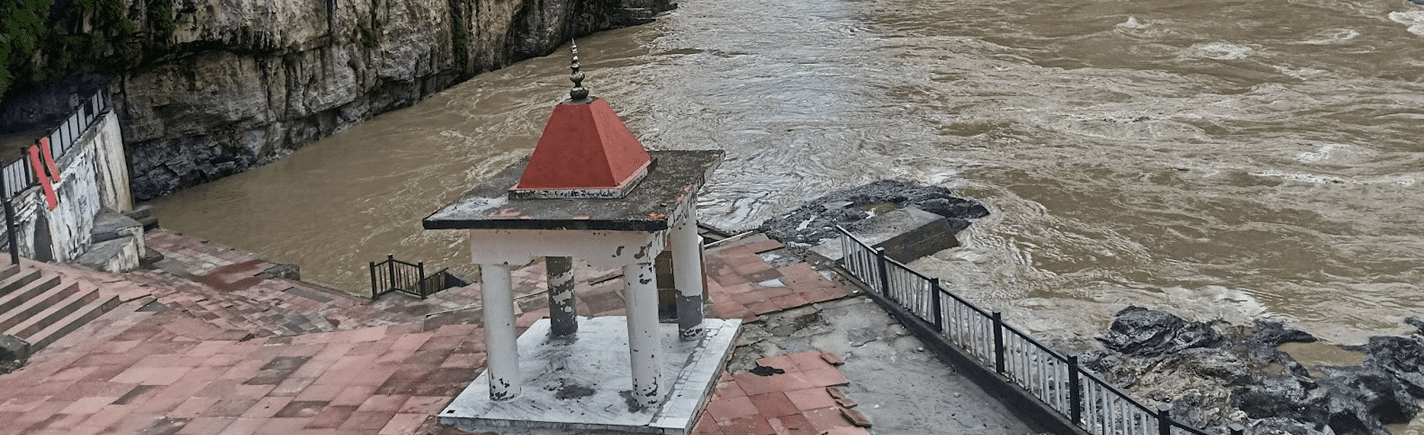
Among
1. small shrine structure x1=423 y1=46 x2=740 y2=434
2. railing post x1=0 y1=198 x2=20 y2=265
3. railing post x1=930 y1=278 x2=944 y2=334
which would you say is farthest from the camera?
railing post x1=0 y1=198 x2=20 y2=265

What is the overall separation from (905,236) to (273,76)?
17540 millimetres

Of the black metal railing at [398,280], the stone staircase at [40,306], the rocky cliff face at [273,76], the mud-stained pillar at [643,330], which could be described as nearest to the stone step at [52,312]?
the stone staircase at [40,306]

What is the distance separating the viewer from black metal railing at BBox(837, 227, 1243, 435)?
8.31m

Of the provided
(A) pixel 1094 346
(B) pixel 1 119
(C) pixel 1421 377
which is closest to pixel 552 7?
(B) pixel 1 119

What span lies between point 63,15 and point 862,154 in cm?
1635

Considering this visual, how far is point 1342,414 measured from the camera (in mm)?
10492

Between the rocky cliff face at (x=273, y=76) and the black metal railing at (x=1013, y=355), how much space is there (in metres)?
17.9

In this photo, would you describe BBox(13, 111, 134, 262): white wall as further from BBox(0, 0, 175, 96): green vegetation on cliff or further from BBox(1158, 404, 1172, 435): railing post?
BBox(1158, 404, 1172, 435): railing post

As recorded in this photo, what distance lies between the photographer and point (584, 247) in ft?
27.9

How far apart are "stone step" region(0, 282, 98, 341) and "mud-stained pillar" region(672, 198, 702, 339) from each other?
23.9 feet

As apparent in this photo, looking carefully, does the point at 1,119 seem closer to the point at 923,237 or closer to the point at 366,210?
the point at 366,210

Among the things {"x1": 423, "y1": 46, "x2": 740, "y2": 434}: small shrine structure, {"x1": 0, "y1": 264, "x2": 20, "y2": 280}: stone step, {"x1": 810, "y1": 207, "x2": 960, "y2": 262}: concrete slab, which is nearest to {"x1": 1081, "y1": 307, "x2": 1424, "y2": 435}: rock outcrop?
{"x1": 810, "y1": 207, "x2": 960, "y2": 262}: concrete slab

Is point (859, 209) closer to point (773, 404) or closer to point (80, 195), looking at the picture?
point (773, 404)

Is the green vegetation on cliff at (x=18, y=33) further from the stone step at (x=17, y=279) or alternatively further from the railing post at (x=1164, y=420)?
the railing post at (x=1164, y=420)
